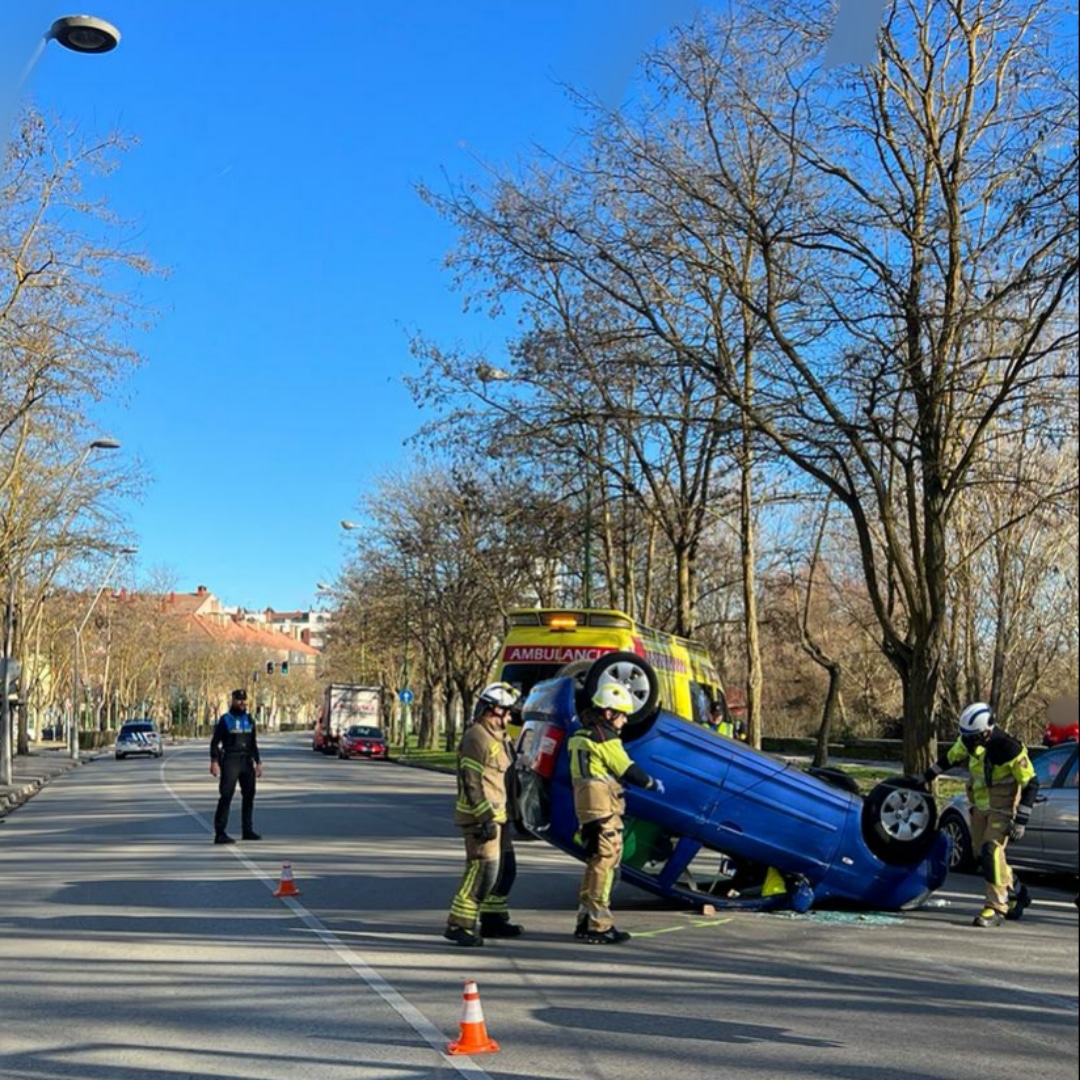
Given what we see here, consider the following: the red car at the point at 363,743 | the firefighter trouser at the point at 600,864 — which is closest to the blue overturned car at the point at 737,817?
the firefighter trouser at the point at 600,864

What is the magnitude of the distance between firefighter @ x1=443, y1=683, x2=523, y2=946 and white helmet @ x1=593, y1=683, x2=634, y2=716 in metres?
0.62

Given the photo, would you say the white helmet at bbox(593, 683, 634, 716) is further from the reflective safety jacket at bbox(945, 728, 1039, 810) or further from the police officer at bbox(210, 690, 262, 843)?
the police officer at bbox(210, 690, 262, 843)

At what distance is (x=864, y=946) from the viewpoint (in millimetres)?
9297

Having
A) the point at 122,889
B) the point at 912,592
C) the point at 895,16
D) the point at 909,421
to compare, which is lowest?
the point at 122,889

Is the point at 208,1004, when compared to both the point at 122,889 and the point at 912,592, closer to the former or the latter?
the point at 122,889

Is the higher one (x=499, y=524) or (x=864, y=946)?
(x=499, y=524)

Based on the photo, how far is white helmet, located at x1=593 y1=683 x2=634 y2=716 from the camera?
923 cm

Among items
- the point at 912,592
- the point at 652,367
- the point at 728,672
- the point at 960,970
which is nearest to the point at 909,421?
the point at 912,592

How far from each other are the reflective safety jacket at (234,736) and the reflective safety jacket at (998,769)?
27.6 feet

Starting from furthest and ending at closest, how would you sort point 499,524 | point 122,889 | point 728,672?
point 728,672, point 499,524, point 122,889

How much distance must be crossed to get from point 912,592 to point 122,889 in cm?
1198

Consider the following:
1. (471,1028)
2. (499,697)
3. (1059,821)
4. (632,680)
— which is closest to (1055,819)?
(1059,821)

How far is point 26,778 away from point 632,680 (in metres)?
29.4

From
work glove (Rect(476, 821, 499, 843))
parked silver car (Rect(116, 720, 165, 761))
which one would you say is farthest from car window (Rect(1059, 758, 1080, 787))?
parked silver car (Rect(116, 720, 165, 761))
